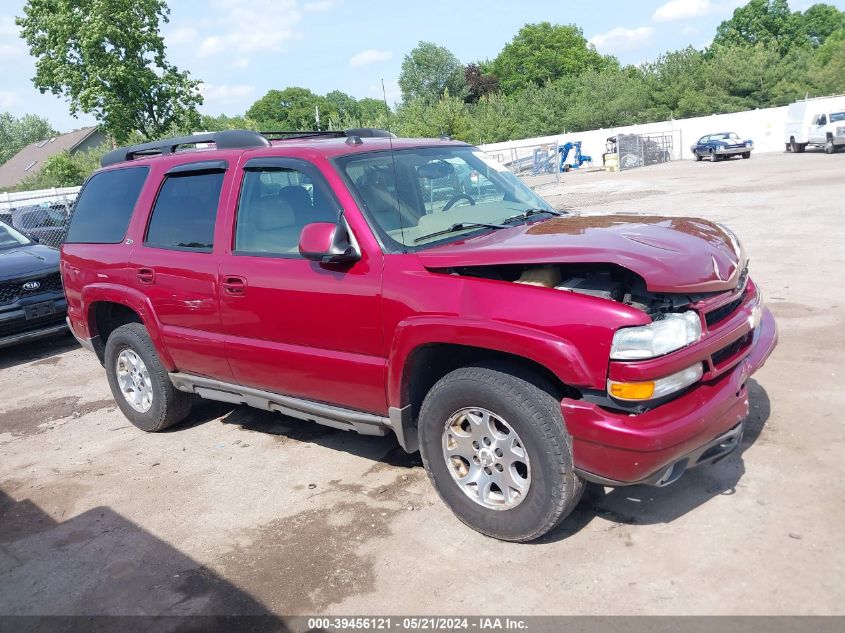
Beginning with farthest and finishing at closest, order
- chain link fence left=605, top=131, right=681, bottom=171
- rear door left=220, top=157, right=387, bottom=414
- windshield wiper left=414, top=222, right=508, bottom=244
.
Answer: chain link fence left=605, top=131, right=681, bottom=171
windshield wiper left=414, top=222, right=508, bottom=244
rear door left=220, top=157, right=387, bottom=414

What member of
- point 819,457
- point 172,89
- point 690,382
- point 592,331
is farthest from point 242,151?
point 172,89

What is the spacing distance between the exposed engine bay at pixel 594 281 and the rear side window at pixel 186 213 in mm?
2025

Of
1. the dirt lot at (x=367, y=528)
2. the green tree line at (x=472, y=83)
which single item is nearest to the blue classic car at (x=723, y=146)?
the green tree line at (x=472, y=83)

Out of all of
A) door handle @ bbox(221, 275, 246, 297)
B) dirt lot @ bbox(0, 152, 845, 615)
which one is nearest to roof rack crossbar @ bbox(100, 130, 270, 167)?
door handle @ bbox(221, 275, 246, 297)

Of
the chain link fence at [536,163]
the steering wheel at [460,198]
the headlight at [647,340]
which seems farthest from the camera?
the chain link fence at [536,163]

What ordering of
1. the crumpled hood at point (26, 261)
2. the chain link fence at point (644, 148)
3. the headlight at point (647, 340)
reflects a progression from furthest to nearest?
1. the chain link fence at point (644, 148)
2. the crumpled hood at point (26, 261)
3. the headlight at point (647, 340)

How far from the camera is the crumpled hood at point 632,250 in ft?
10.2

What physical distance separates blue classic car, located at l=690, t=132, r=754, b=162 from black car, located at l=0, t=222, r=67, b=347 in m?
33.9

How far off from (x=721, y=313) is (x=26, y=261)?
8.26m

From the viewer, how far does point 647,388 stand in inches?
118

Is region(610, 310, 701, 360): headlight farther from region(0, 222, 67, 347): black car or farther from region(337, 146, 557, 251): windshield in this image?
region(0, 222, 67, 347): black car

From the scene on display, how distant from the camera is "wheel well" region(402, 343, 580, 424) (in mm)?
3400

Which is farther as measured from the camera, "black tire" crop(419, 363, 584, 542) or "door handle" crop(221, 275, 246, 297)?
"door handle" crop(221, 275, 246, 297)

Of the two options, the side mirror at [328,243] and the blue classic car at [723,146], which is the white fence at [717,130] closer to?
the blue classic car at [723,146]
